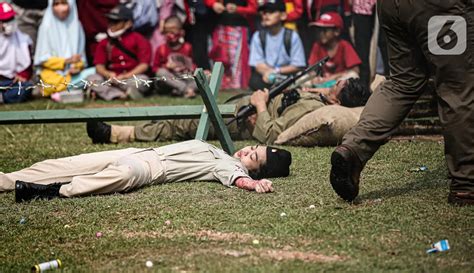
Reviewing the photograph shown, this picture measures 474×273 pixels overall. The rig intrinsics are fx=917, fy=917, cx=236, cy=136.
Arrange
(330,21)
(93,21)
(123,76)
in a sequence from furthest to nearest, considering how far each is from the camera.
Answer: (93,21), (123,76), (330,21)

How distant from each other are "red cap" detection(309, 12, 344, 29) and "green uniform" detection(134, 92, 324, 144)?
3.74 m

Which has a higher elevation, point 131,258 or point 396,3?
point 396,3

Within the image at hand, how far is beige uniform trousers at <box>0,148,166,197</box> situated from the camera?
20.1 ft

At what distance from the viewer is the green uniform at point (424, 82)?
536 centimetres

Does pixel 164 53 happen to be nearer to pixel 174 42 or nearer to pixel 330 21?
pixel 174 42

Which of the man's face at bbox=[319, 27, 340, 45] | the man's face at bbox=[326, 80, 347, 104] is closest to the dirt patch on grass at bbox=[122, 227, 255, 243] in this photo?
the man's face at bbox=[326, 80, 347, 104]

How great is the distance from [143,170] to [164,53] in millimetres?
7236

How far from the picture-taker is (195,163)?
6621 millimetres

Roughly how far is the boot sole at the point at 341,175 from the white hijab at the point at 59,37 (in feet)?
27.8

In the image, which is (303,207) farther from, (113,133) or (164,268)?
(113,133)

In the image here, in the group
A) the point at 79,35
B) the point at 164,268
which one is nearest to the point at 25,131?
the point at 79,35

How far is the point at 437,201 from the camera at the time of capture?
571 centimetres

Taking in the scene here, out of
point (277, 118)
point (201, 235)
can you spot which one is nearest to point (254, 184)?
point (201, 235)

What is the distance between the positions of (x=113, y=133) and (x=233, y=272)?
4807mm
